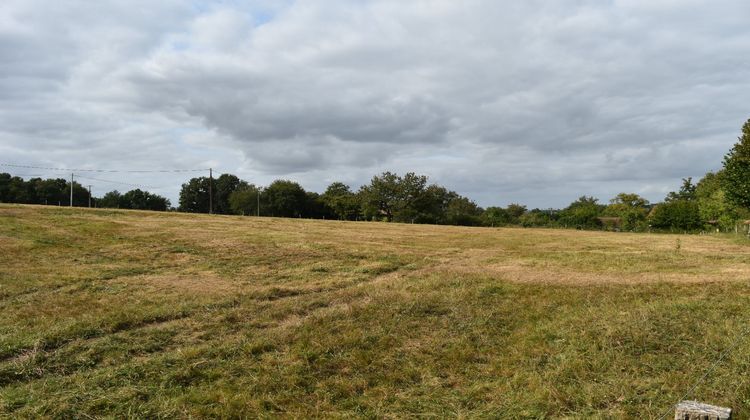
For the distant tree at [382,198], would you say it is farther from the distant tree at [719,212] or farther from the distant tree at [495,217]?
the distant tree at [719,212]

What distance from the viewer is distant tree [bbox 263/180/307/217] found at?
10338 cm

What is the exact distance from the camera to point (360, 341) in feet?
32.4

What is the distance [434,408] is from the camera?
22.9ft

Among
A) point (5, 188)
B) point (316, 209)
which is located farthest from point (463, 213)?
point (5, 188)

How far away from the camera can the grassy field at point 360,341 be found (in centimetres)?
701

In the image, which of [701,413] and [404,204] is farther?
[404,204]

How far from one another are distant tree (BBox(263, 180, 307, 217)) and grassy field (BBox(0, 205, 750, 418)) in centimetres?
8379

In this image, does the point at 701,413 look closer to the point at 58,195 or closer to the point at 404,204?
the point at 404,204

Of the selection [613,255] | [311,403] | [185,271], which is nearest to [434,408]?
[311,403]

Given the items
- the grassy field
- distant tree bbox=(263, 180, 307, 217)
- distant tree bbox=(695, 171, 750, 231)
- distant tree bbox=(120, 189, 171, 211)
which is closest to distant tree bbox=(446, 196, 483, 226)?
distant tree bbox=(263, 180, 307, 217)

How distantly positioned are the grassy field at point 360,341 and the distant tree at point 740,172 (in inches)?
906

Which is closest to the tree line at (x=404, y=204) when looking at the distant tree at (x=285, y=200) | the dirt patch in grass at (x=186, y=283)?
the distant tree at (x=285, y=200)

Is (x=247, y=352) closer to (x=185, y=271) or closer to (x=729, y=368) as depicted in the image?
(x=729, y=368)

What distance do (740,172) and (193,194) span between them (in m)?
112
